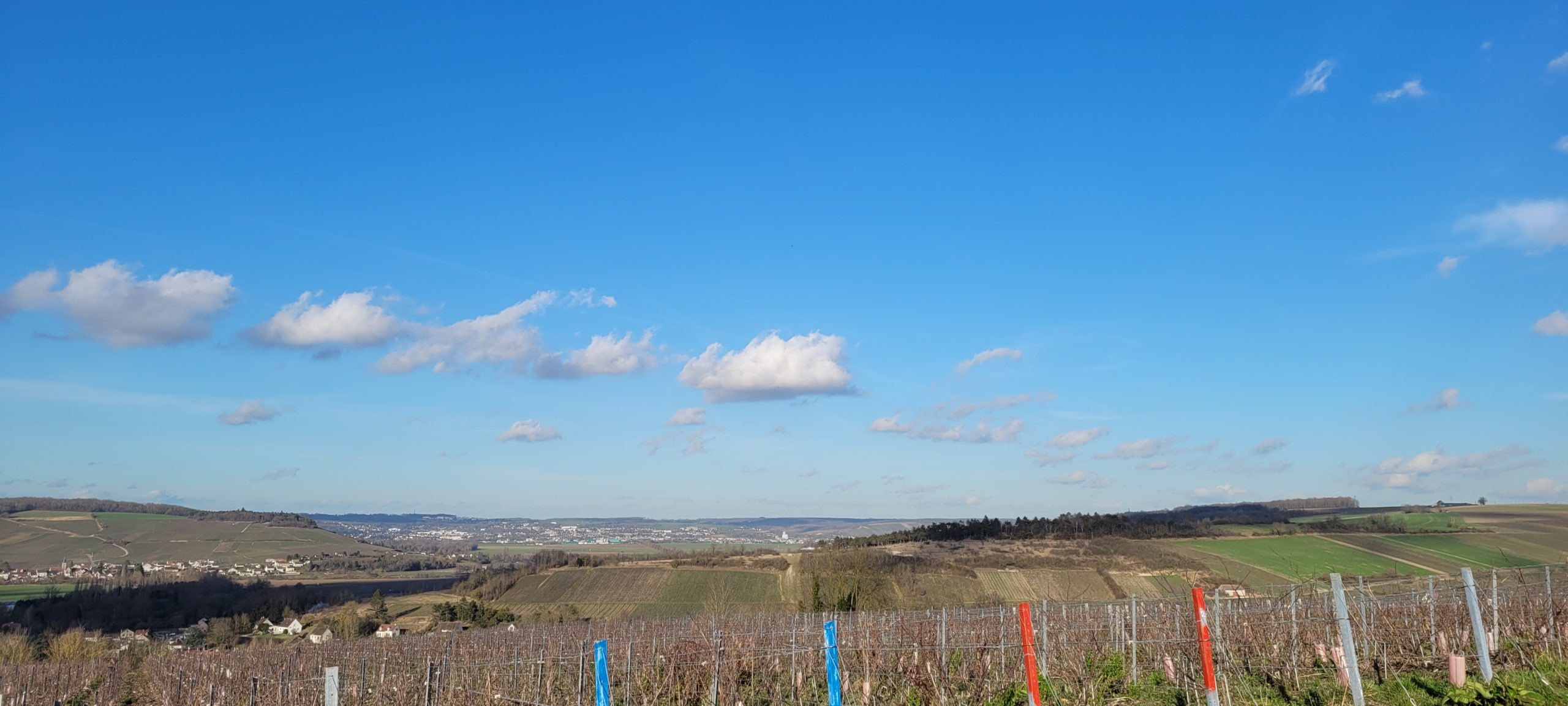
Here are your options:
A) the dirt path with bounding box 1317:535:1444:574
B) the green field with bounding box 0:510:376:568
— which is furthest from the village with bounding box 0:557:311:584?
the dirt path with bounding box 1317:535:1444:574

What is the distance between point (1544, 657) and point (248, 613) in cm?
8110

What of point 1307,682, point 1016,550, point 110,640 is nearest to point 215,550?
point 110,640

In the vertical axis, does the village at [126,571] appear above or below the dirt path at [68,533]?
below

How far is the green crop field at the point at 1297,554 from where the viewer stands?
2170 inches

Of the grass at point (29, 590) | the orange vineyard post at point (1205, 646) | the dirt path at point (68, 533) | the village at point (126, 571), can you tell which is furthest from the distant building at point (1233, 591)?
the dirt path at point (68, 533)

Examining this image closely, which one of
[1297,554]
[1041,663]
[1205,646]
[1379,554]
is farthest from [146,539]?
Answer: [1205,646]

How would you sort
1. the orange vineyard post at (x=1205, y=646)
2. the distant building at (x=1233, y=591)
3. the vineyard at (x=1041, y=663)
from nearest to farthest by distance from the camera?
1. the orange vineyard post at (x=1205, y=646)
2. the vineyard at (x=1041, y=663)
3. the distant building at (x=1233, y=591)

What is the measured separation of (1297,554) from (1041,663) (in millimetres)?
55686

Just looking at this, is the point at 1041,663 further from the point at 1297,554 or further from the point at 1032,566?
the point at 1032,566

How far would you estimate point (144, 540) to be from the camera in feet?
430

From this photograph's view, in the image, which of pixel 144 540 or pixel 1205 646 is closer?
pixel 1205 646

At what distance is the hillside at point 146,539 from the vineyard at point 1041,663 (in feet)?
362

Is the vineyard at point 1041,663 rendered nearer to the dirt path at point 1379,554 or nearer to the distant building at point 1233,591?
the distant building at point 1233,591

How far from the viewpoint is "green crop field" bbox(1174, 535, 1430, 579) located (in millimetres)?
55125
